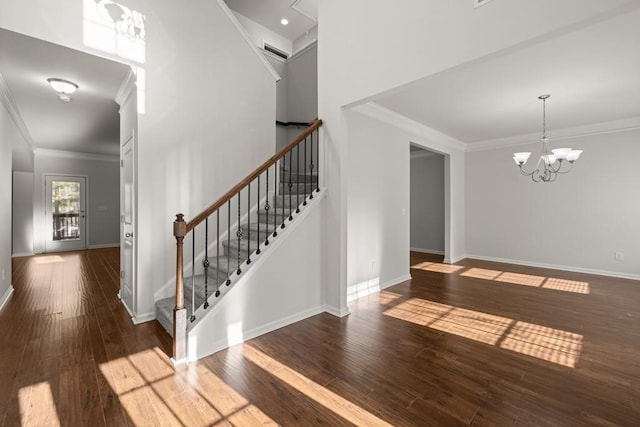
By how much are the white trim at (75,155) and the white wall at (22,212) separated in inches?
25.8

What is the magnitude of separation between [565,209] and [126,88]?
7.65 meters

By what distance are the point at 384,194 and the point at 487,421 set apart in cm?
322

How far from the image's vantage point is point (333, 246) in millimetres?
3365

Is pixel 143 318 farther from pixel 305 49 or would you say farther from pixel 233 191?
pixel 305 49

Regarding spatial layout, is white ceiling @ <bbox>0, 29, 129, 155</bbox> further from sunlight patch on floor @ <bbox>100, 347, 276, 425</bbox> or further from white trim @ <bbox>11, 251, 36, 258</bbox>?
white trim @ <bbox>11, 251, 36, 258</bbox>

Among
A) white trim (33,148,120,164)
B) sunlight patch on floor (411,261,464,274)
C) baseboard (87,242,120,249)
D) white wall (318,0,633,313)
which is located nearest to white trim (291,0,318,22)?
white wall (318,0,633,313)

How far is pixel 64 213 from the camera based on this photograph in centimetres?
800

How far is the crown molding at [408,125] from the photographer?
4199 millimetres

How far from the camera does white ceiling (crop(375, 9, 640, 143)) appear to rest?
2.60 m

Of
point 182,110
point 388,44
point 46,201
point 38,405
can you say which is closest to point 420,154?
point 388,44

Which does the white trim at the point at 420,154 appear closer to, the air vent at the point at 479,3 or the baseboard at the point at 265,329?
the air vent at the point at 479,3

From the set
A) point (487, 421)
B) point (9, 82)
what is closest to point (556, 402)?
point (487, 421)

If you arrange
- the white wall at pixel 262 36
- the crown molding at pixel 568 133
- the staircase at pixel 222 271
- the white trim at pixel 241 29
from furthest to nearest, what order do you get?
the white wall at pixel 262 36, the crown molding at pixel 568 133, the white trim at pixel 241 29, the staircase at pixel 222 271

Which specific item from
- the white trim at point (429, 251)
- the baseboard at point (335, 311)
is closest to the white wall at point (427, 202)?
the white trim at point (429, 251)
